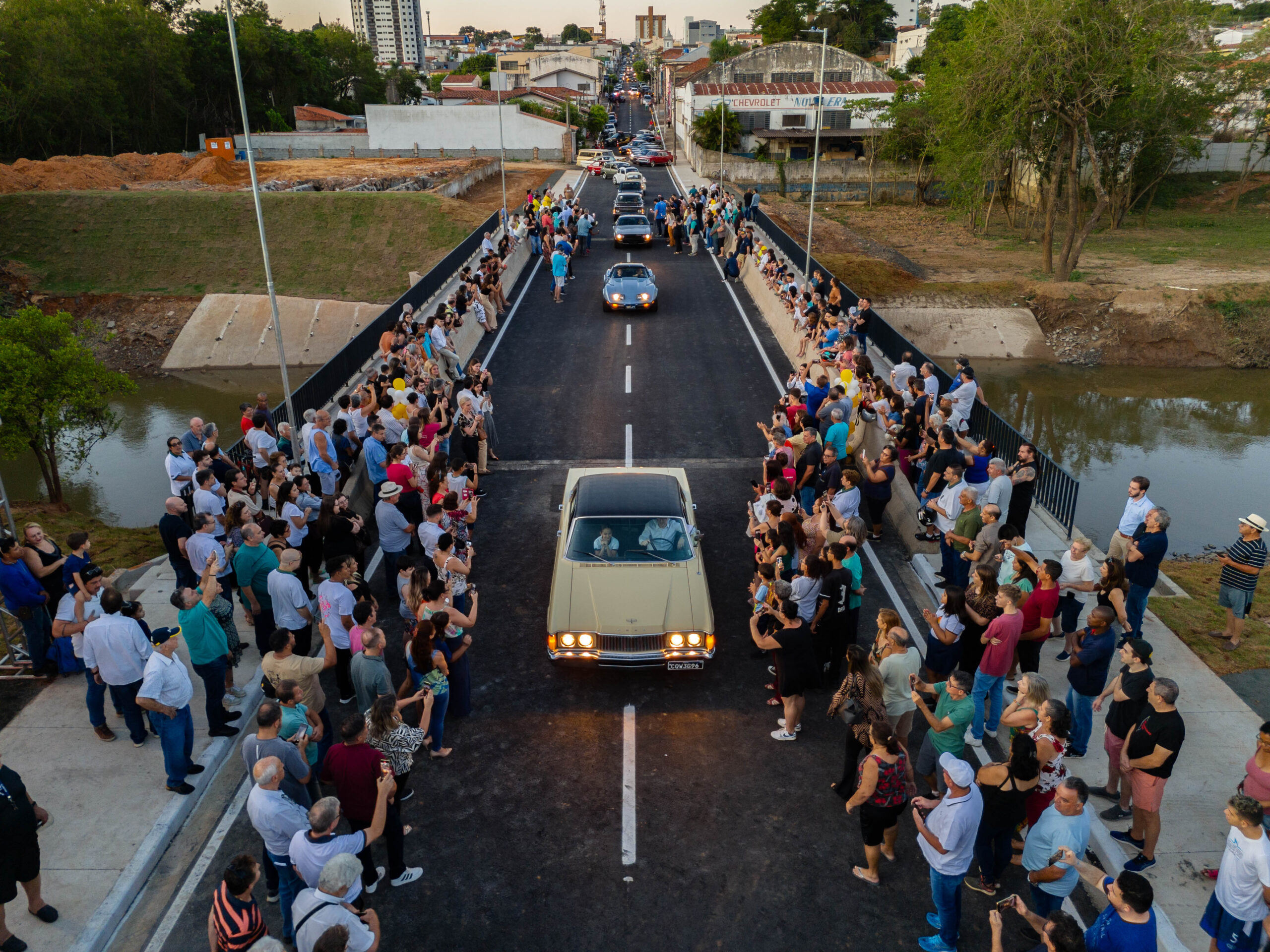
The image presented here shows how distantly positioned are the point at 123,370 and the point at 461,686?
31.2 m

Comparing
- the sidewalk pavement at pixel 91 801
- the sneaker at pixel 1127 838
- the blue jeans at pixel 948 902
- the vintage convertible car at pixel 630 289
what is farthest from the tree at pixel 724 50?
the blue jeans at pixel 948 902

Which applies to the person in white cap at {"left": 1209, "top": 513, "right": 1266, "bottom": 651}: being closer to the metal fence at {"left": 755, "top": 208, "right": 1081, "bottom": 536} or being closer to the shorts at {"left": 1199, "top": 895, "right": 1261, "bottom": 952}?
the metal fence at {"left": 755, "top": 208, "right": 1081, "bottom": 536}

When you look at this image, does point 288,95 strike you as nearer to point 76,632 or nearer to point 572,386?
point 572,386

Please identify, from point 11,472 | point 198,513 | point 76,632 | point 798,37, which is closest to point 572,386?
point 198,513

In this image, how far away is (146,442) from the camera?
24.7m

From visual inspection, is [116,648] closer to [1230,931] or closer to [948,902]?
[948,902]

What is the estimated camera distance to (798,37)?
10081 cm


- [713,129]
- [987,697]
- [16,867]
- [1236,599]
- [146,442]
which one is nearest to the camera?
[16,867]

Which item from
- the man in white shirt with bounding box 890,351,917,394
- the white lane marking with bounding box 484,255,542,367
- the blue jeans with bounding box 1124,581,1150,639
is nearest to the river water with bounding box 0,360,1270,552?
the man in white shirt with bounding box 890,351,917,394

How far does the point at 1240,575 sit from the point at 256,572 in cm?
1056

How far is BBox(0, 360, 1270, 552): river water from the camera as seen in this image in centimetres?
1853

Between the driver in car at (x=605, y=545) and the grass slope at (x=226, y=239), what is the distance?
1294 inches

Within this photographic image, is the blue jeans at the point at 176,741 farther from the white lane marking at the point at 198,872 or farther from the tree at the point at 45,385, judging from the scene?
the tree at the point at 45,385

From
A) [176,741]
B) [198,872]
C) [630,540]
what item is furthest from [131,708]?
[630,540]
